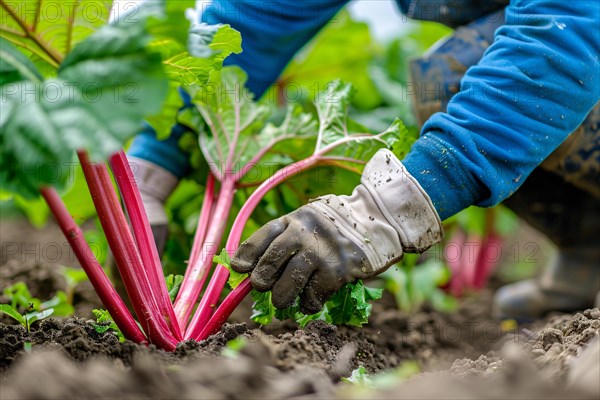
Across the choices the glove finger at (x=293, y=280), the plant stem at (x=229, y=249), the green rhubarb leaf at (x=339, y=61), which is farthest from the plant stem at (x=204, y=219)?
the green rhubarb leaf at (x=339, y=61)

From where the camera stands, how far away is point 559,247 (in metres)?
2.49

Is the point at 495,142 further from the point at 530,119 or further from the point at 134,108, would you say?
the point at 134,108

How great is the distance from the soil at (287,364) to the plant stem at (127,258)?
0.07m

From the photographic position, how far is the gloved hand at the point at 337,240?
4.48ft

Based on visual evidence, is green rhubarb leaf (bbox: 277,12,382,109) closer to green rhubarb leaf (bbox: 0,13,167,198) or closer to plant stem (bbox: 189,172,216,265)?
plant stem (bbox: 189,172,216,265)

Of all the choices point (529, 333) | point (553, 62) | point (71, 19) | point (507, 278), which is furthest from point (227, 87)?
point (507, 278)

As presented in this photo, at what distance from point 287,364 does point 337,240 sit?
1.12ft

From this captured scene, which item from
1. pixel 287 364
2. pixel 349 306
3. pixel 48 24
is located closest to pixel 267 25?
pixel 48 24

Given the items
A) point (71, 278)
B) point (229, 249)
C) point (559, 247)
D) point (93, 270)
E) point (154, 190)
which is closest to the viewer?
point (93, 270)

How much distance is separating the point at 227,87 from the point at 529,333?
998 mm

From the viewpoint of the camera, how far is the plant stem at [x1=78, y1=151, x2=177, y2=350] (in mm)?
1313

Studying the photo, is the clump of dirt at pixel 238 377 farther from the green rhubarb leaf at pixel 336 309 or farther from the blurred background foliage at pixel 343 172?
the blurred background foliage at pixel 343 172

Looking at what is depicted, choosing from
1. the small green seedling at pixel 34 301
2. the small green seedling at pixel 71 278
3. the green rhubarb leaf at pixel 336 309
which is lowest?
the small green seedling at pixel 71 278

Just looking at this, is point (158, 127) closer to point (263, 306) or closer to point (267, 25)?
point (267, 25)
